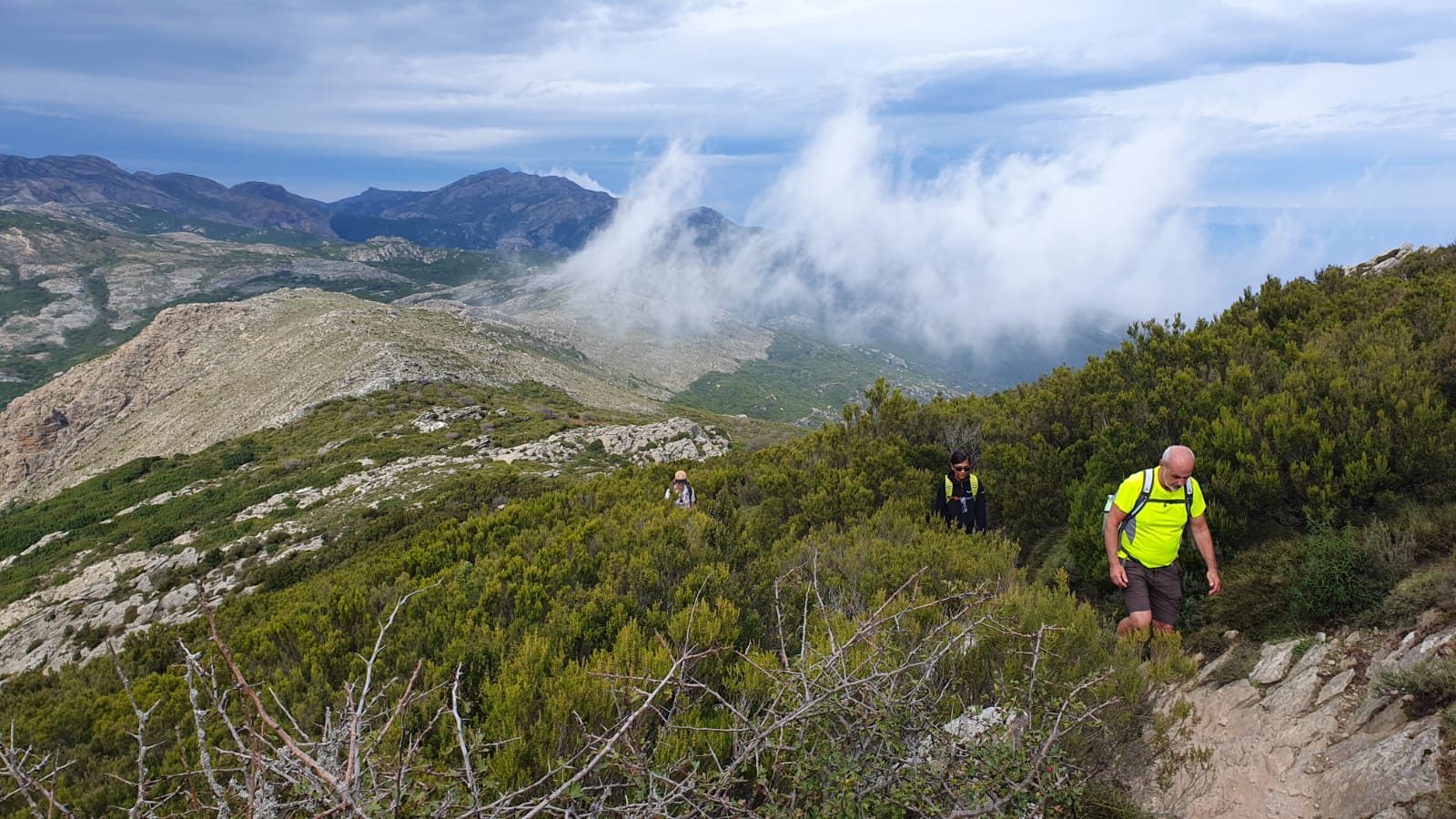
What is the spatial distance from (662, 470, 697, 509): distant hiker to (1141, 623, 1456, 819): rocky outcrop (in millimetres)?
7423

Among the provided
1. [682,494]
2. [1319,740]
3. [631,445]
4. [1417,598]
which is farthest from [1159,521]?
[631,445]

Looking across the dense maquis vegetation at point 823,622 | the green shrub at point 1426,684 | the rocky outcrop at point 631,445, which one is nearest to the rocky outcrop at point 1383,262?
the dense maquis vegetation at point 823,622

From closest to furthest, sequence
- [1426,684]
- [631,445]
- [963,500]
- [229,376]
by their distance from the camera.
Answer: [1426,684], [963,500], [631,445], [229,376]

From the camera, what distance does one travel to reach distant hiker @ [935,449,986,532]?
8789 millimetres

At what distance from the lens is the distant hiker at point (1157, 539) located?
6211 millimetres

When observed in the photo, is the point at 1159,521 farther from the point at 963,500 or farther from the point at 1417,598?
the point at 963,500

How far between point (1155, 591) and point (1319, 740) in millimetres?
1980

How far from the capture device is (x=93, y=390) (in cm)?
6531

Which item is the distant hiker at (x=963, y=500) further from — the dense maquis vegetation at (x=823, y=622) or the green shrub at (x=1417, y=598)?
the green shrub at (x=1417, y=598)

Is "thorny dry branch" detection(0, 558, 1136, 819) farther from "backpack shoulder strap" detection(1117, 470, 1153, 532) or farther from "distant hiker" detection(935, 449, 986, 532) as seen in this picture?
"distant hiker" detection(935, 449, 986, 532)

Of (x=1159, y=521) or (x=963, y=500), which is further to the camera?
(x=963, y=500)

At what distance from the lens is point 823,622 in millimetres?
5984

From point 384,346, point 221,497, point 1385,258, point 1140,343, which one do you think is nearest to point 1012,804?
point 1140,343

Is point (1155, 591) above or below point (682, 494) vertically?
above
